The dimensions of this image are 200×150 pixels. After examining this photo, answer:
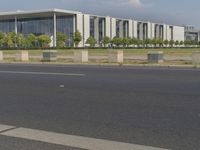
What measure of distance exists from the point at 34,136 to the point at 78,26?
117 meters

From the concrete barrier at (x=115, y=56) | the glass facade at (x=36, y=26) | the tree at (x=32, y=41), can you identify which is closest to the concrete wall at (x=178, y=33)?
the glass facade at (x=36, y=26)

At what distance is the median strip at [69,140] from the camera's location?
19.0 feet

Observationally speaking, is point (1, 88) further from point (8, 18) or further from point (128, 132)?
point (8, 18)

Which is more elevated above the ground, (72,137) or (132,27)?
(132,27)

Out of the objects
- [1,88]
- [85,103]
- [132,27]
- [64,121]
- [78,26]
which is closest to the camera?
[64,121]

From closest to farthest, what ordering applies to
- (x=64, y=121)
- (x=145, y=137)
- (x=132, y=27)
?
(x=145, y=137) → (x=64, y=121) → (x=132, y=27)

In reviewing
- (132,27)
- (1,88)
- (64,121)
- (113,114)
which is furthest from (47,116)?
(132,27)

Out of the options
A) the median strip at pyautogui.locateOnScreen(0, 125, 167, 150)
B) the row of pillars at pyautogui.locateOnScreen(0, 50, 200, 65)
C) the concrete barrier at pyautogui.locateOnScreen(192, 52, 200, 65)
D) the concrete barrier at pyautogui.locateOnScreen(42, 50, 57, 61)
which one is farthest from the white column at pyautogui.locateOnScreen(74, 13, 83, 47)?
the median strip at pyautogui.locateOnScreen(0, 125, 167, 150)

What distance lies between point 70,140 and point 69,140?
0.02 metres

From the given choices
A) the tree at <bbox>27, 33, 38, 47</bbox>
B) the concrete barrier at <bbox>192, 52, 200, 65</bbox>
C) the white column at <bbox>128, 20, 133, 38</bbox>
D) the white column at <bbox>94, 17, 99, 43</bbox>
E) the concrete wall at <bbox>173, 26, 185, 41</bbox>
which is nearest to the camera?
the concrete barrier at <bbox>192, 52, 200, 65</bbox>

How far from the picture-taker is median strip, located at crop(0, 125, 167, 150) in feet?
19.0

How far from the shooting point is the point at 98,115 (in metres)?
8.12

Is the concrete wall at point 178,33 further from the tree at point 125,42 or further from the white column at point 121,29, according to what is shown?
the tree at point 125,42

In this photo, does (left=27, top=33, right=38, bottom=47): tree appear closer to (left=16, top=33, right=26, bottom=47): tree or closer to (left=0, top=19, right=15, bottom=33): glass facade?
(left=16, top=33, right=26, bottom=47): tree
